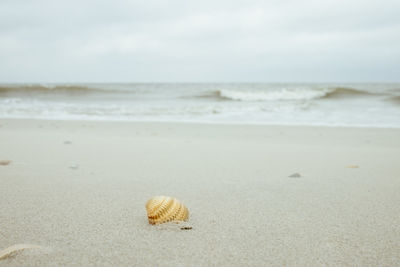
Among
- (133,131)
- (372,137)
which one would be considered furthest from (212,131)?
(372,137)

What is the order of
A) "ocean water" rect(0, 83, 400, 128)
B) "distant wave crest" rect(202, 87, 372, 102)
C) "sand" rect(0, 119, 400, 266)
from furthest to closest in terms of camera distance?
"distant wave crest" rect(202, 87, 372, 102) → "ocean water" rect(0, 83, 400, 128) → "sand" rect(0, 119, 400, 266)

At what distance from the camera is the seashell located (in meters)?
1.46

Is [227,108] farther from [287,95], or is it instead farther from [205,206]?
[205,206]

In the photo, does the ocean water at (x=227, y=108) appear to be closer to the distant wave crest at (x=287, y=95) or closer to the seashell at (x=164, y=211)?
the distant wave crest at (x=287, y=95)

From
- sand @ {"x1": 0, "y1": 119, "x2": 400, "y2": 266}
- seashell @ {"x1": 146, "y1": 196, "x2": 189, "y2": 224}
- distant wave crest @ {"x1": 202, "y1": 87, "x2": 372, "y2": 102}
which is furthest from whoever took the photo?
distant wave crest @ {"x1": 202, "y1": 87, "x2": 372, "y2": 102}

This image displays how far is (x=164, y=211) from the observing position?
1.46 meters

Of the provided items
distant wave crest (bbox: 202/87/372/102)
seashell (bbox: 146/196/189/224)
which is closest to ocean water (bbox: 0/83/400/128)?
distant wave crest (bbox: 202/87/372/102)

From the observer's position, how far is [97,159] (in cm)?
316

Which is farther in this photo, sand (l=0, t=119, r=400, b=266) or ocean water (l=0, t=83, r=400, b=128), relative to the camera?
ocean water (l=0, t=83, r=400, b=128)

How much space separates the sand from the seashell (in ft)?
0.15

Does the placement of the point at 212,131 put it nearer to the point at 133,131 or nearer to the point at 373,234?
the point at 133,131

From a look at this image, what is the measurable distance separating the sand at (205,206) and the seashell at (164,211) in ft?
0.15

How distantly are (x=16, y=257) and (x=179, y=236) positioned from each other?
0.65m

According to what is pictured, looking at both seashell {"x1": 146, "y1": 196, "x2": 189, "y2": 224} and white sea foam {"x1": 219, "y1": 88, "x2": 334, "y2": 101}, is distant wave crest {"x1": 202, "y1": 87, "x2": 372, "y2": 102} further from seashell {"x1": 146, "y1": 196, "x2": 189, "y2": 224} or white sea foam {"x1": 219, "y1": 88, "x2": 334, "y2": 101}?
seashell {"x1": 146, "y1": 196, "x2": 189, "y2": 224}
